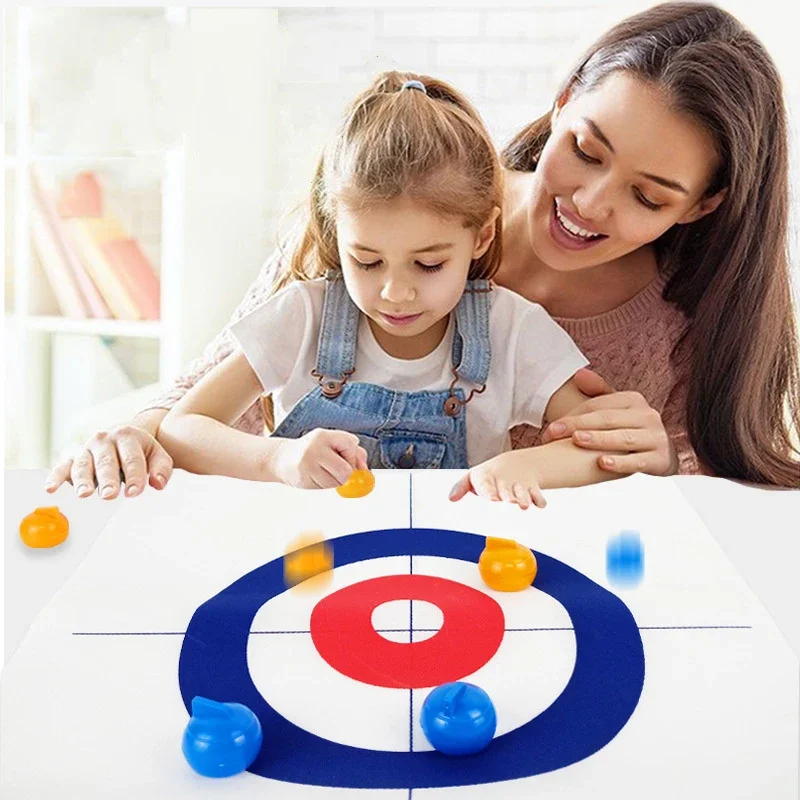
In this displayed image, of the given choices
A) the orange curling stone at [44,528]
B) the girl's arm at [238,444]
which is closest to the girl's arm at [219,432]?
the girl's arm at [238,444]

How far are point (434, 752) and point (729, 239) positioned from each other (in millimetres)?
488

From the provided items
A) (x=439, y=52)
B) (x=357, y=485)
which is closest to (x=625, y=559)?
(x=357, y=485)

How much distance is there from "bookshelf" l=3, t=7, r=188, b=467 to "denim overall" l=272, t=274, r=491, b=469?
0.21 metres

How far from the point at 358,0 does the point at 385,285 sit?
244 mm

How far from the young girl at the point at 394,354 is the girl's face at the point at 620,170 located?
0.07 metres

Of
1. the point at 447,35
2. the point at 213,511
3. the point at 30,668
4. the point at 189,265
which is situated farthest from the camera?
the point at 189,265

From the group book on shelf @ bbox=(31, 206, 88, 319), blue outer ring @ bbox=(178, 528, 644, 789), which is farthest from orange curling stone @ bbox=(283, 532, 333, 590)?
book on shelf @ bbox=(31, 206, 88, 319)

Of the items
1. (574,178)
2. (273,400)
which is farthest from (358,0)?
(273,400)

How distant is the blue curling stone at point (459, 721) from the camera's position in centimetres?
42

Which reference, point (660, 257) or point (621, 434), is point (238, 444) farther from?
point (660, 257)

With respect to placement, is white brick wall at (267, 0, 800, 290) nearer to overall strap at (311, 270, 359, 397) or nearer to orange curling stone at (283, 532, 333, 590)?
overall strap at (311, 270, 359, 397)

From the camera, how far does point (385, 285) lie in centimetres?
66

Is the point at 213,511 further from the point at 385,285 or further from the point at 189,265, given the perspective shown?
the point at 189,265

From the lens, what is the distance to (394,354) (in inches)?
29.4
